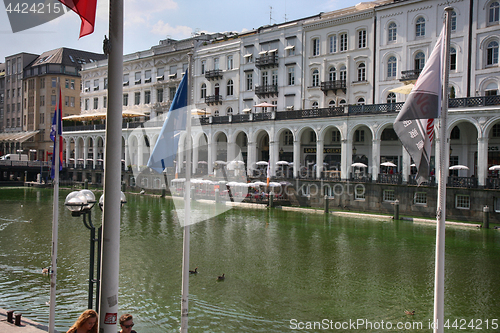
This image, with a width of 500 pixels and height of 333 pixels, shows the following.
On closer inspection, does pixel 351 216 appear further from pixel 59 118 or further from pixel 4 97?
pixel 4 97

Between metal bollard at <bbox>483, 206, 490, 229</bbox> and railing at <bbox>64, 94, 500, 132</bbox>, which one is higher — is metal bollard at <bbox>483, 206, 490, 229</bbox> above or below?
below

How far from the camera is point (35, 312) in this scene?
13695 millimetres

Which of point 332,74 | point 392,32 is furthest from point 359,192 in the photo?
point 392,32

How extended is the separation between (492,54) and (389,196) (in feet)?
51.5

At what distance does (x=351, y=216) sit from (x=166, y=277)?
23063 mm

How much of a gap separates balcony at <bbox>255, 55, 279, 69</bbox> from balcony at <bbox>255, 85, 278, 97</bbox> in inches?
109

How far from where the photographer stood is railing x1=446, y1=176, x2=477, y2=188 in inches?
1332

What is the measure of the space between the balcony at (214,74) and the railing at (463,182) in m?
34.5

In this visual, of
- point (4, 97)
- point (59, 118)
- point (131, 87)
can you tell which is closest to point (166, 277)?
point (59, 118)

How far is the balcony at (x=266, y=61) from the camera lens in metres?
52.3

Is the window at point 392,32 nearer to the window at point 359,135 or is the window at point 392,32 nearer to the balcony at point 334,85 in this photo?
the balcony at point 334,85

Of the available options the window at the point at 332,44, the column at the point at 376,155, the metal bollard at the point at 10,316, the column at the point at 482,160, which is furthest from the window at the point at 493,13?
the metal bollard at the point at 10,316

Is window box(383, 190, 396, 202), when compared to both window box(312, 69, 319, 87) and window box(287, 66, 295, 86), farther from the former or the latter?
window box(287, 66, 295, 86)

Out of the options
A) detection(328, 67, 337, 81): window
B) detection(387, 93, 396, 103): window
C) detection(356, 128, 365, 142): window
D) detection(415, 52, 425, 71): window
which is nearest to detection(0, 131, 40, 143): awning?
detection(328, 67, 337, 81): window
